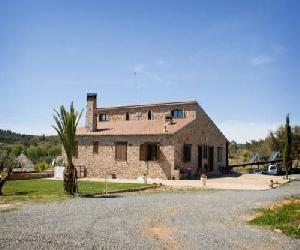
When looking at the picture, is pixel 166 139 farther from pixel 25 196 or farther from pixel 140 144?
pixel 25 196

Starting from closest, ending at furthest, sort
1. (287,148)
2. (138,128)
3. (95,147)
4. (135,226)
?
(135,226)
(287,148)
(138,128)
(95,147)

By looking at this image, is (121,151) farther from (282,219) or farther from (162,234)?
(162,234)

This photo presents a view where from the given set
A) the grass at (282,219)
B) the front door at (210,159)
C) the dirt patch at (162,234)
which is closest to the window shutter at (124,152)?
the front door at (210,159)

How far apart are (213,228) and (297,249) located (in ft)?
8.98

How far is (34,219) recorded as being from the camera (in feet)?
39.2

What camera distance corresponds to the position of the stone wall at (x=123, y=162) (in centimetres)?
2978

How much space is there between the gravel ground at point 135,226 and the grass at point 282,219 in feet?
1.50

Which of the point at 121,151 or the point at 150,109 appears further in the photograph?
the point at 150,109

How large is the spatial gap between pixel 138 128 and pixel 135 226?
69.4 ft

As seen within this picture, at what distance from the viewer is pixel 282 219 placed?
1255 cm

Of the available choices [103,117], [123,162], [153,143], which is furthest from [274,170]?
[103,117]

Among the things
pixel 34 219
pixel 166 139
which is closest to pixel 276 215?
pixel 34 219

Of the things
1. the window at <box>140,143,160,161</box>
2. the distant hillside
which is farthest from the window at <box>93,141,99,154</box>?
the distant hillside

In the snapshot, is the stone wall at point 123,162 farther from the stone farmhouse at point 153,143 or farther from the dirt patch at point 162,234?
the dirt patch at point 162,234
